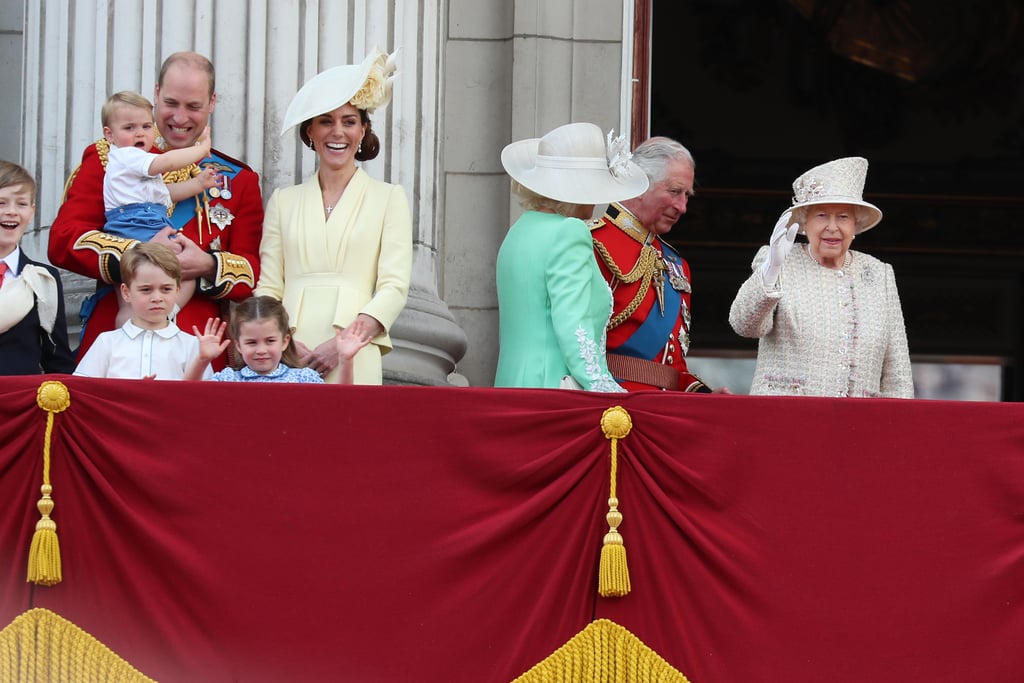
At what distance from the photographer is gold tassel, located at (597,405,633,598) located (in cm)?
563

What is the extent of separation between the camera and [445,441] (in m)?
5.73

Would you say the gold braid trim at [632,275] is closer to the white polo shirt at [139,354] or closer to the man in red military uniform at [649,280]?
the man in red military uniform at [649,280]

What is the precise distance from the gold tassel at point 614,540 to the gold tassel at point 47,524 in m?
1.45

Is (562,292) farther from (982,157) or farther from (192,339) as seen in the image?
(982,157)

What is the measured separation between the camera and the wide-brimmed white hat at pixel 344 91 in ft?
21.3

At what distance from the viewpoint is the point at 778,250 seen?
6.44 metres

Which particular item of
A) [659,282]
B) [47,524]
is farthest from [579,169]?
[47,524]

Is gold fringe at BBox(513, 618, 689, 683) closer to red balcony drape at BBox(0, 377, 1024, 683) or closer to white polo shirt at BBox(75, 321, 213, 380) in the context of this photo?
red balcony drape at BBox(0, 377, 1024, 683)

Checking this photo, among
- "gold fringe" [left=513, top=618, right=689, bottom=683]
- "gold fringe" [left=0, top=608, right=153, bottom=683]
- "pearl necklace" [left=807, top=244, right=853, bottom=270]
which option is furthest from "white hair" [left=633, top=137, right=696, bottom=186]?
"gold fringe" [left=0, top=608, right=153, bottom=683]

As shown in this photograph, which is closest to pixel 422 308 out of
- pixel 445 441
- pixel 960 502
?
pixel 445 441

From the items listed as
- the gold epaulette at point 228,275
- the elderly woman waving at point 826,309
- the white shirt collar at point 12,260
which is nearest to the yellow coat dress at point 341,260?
the gold epaulette at point 228,275

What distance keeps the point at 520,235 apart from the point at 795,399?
1.14 meters

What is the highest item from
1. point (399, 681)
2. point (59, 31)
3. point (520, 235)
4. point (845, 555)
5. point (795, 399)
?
point (59, 31)

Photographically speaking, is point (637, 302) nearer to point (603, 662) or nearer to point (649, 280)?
point (649, 280)
